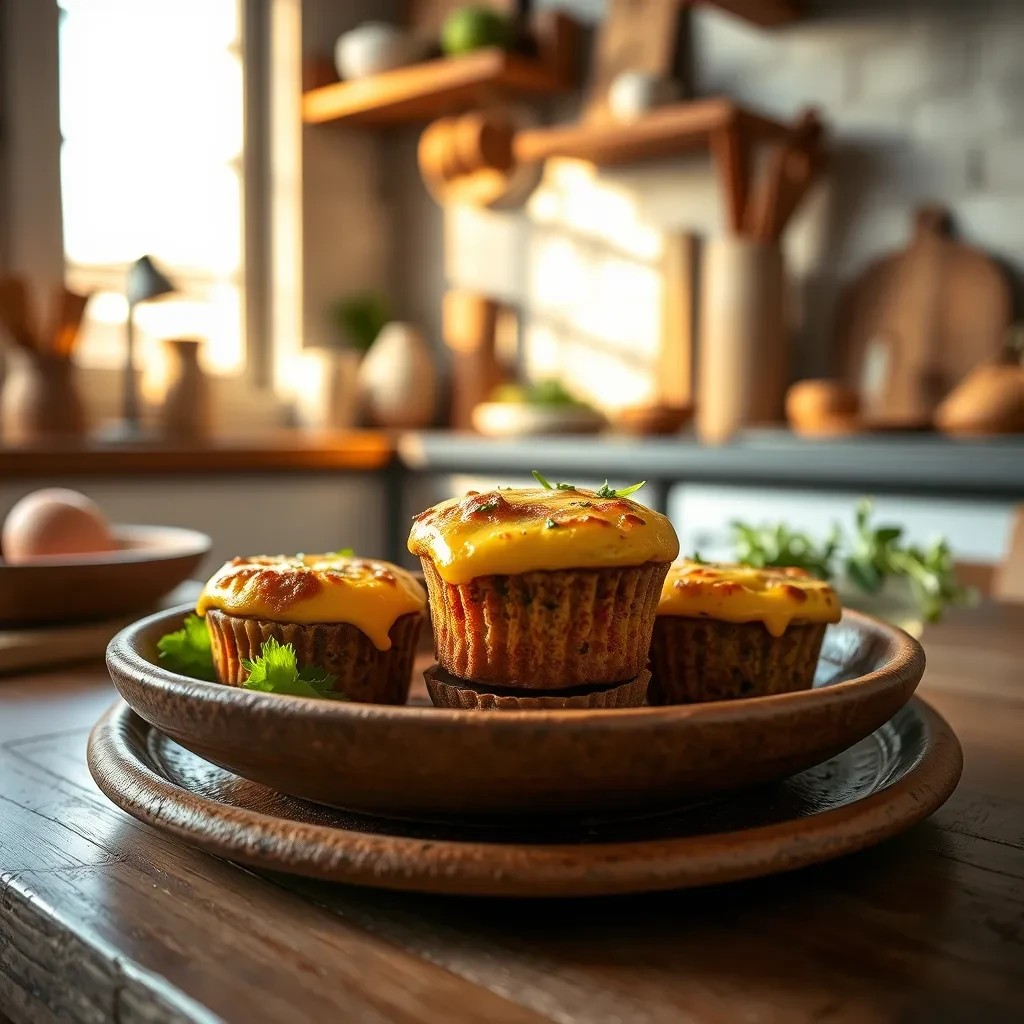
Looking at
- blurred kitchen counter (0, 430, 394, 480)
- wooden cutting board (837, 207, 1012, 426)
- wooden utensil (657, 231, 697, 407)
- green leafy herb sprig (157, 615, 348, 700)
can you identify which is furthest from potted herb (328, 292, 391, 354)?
green leafy herb sprig (157, 615, 348, 700)

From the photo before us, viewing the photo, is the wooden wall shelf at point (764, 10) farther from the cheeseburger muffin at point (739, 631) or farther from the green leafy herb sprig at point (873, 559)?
the cheeseburger muffin at point (739, 631)

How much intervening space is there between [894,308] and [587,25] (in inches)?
54.1

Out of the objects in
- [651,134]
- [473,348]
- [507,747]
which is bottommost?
[507,747]

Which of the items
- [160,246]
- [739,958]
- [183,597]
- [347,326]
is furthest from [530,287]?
[739,958]

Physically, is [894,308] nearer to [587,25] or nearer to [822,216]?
[822,216]

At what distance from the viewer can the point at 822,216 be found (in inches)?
118

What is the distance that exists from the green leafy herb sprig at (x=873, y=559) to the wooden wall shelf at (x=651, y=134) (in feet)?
6.38

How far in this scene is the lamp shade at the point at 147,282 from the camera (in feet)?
9.17

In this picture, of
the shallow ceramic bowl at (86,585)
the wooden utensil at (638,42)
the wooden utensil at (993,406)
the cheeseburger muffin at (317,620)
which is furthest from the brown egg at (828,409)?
the cheeseburger muffin at (317,620)

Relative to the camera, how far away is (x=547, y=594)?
65cm

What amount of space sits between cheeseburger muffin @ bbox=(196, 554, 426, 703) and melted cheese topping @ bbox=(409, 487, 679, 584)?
5cm

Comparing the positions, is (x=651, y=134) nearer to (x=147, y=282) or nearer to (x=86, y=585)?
(x=147, y=282)

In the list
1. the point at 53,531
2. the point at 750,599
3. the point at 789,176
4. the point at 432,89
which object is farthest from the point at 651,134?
the point at 750,599

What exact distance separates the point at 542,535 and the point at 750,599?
16cm
